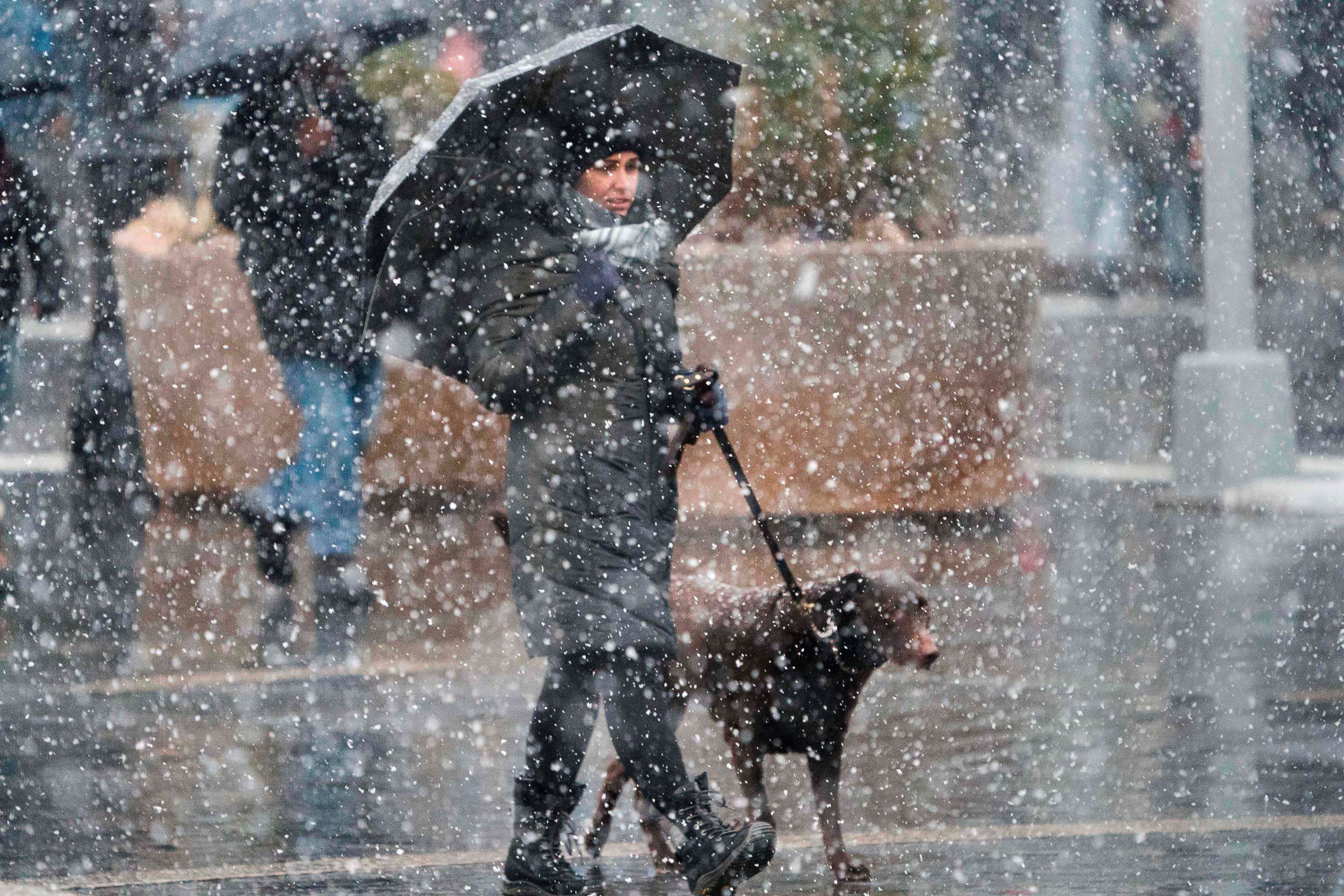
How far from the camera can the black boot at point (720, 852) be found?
4.16m

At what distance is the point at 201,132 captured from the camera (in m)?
11.3

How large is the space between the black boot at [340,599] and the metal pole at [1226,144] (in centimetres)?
665

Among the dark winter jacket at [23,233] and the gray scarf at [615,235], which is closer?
the gray scarf at [615,235]

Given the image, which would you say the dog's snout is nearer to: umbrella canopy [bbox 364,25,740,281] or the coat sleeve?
the coat sleeve

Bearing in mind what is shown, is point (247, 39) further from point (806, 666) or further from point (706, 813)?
point (706, 813)

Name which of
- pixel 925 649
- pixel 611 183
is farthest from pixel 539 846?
pixel 611 183

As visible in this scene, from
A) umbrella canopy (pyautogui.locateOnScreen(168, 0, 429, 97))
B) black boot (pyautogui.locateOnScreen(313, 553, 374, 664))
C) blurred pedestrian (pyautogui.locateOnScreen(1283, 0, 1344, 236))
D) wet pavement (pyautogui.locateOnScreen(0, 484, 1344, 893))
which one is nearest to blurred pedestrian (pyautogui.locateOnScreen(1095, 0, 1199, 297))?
blurred pedestrian (pyautogui.locateOnScreen(1283, 0, 1344, 236))

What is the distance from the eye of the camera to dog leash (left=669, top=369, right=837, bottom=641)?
14.5 feet

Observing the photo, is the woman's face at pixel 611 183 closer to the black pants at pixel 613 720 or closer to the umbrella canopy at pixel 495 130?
the umbrella canopy at pixel 495 130

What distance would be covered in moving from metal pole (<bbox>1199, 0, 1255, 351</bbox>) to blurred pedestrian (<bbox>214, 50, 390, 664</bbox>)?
20.5 feet

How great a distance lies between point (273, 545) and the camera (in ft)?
28.5

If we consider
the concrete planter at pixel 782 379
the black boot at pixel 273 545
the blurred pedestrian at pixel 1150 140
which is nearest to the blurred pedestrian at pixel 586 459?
the black boot at pixel 273 545

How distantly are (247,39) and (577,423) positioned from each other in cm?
502

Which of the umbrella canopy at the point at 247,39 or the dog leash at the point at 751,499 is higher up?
the dog leash at the point at 751,499
